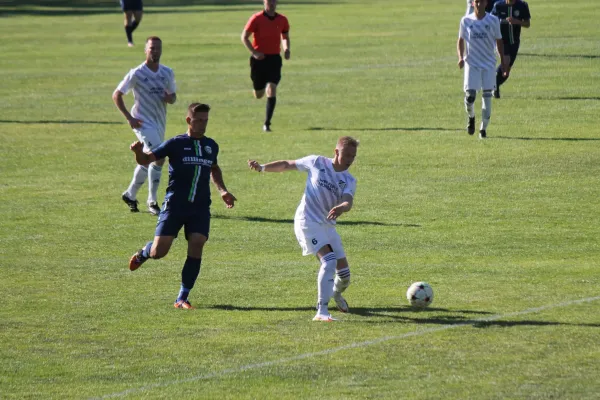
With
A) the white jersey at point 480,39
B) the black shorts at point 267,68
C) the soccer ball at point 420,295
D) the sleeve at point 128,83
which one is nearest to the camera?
the soccer ball at point 420,295

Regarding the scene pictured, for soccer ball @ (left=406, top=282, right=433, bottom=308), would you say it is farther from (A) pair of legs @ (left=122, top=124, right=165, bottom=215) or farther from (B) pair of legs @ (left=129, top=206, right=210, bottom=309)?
(A) pair of legs @ (left=122, top=124, right=165, bottom=215)

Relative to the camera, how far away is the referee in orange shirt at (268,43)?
24844mm

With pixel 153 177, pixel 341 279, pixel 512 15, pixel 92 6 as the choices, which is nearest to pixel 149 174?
pixel 153 177

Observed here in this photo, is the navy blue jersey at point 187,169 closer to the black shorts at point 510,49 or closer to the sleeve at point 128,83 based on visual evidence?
the sleeve at point 128,83

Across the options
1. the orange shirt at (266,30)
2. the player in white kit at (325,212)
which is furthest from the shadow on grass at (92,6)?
the player in white kit at (325,212)

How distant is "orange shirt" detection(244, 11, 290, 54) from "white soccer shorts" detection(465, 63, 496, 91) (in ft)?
13.1

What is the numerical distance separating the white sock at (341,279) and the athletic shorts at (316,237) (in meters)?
0.16

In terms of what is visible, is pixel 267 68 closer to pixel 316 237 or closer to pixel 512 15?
pixel 512 15

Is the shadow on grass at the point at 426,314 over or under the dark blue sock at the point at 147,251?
under

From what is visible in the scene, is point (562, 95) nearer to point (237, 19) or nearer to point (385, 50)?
point (385, 50)

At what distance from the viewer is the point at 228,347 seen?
11.3m

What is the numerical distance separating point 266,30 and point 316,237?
13244 millimetres

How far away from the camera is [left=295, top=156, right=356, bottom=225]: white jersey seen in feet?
40.3

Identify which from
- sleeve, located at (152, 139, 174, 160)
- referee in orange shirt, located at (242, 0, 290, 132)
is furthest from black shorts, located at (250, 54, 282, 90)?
sleeve, located at (152, 139, 174, 160)
